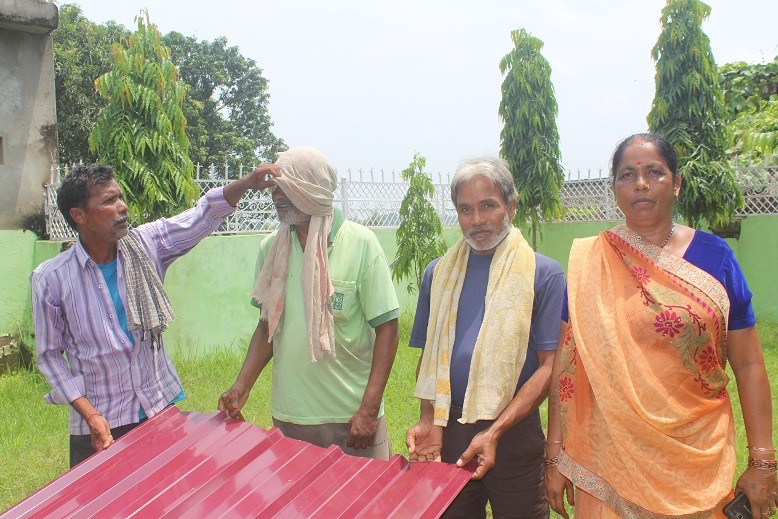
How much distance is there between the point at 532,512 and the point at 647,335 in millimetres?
768

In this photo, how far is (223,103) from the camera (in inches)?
1097

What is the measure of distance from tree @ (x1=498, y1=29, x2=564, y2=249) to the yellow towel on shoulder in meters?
7.79

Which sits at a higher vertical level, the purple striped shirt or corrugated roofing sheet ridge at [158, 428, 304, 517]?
the purple striped shirt

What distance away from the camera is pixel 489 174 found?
2.38 meters

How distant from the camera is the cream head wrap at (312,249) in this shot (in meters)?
2.67

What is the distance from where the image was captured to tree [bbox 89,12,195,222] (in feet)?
21.0

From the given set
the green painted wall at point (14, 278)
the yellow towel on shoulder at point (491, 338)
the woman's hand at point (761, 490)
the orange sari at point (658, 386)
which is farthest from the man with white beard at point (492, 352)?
the green painted wall at point (14, 278)

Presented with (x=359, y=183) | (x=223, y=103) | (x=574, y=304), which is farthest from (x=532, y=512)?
(x=223, y=103)

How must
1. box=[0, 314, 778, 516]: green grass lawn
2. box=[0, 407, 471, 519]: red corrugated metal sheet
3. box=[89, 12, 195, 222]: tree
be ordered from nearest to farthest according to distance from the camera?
1. box=[0, 407, 471, 519]: red corrugated metal sheet
2. box=[0, 314, 778, 516]: green grass lawn
3. box=[89, 12, 195, 222]: tree

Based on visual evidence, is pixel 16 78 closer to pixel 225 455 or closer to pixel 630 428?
pixel 225 455

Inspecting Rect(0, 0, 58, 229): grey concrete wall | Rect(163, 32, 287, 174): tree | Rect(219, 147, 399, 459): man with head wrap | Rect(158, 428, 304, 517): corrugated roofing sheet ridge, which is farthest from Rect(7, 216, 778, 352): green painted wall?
Rect(163, 32, 287, 174): tree

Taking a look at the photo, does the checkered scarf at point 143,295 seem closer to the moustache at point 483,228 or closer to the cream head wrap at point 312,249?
the cream head wrap at point 312,249

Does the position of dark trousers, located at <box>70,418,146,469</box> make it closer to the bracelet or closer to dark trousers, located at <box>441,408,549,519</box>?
dark trousers, located at <box>441,408,549,519</box>

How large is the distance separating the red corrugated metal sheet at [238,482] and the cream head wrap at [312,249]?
0.49 metres
